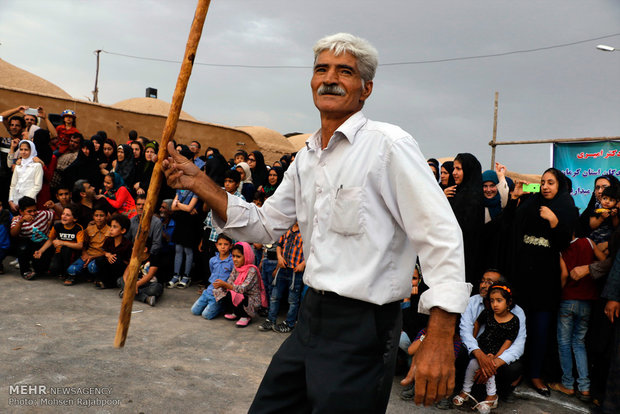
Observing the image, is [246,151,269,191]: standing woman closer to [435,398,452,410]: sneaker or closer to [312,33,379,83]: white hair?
[435,398,452,410]: sneaker

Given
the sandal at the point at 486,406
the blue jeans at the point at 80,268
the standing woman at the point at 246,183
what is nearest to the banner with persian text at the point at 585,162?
the sandal at the point at 486,406

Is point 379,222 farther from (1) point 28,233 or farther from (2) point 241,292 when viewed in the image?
(1) point 28,233

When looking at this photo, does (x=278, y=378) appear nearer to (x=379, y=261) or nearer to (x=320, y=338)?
(x=320, y=338)

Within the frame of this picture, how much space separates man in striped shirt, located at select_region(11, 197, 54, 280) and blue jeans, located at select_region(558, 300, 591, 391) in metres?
7.08

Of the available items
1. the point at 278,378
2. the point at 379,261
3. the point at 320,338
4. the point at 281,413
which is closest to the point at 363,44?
the point at 379,261

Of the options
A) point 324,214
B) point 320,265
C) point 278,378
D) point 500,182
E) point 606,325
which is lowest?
point 606,325

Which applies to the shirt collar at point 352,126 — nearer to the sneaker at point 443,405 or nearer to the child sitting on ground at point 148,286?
the sneaker at point 443,405

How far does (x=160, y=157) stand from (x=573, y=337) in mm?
4553

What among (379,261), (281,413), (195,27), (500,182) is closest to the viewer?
(379,261)

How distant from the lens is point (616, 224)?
491 centimetres

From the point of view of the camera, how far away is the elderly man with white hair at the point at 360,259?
5.02 feet

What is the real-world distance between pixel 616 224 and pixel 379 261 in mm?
4396

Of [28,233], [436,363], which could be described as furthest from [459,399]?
[28,233]

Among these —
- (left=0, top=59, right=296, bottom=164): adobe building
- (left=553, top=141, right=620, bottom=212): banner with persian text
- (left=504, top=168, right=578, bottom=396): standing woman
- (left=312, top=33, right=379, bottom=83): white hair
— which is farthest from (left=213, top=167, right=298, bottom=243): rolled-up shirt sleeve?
(left=0, top=59, right=296, bottom=164): adobe building
